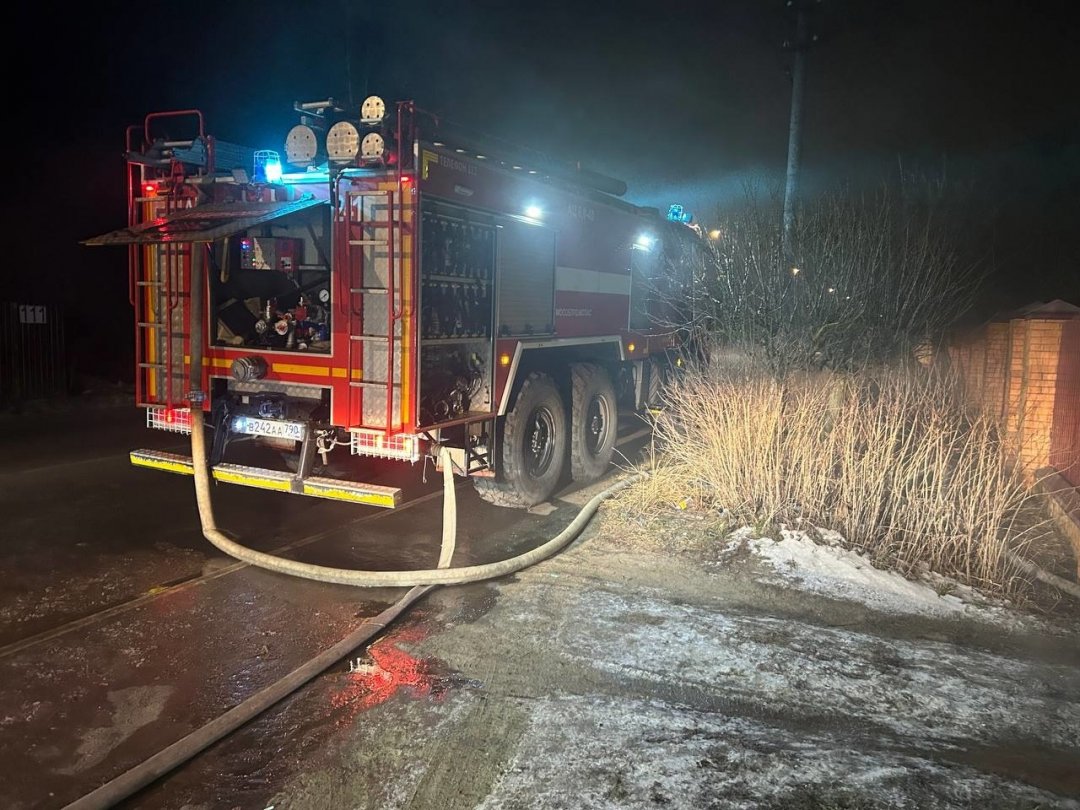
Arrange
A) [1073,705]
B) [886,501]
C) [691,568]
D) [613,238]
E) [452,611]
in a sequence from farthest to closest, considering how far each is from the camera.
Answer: [613,238] < [886,501] < [691,568] < [452,611] < [1073,705]

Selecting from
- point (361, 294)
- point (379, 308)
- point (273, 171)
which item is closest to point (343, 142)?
point (361, 294)

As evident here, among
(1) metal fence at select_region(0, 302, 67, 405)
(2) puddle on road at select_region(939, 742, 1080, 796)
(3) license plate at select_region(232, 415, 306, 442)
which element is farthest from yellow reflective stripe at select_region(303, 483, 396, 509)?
(1) metal fence at select_region(0, 302, 67, 405)

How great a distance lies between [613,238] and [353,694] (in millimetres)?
6185

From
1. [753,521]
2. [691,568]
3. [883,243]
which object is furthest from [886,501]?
[883,243]

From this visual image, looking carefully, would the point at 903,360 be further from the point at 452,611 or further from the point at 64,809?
the point at 64,809

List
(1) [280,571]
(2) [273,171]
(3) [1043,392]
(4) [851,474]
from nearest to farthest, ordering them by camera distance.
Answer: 1. (1) [280,571]
2. (4) [851,474]
3. (2) [273,171]
4. (3) [1043,392]

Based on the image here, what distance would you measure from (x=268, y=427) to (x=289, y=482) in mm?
563

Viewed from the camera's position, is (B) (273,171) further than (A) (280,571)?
Yes

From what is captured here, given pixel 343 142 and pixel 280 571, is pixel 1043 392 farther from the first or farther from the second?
pixel 280 571

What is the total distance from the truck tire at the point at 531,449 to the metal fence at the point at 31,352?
32.3 ft

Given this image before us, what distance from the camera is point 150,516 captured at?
269 inches

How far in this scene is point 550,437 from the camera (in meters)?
7.88

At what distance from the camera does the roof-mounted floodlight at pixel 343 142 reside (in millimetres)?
5363

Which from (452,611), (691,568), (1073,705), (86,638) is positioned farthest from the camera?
(691,568)
